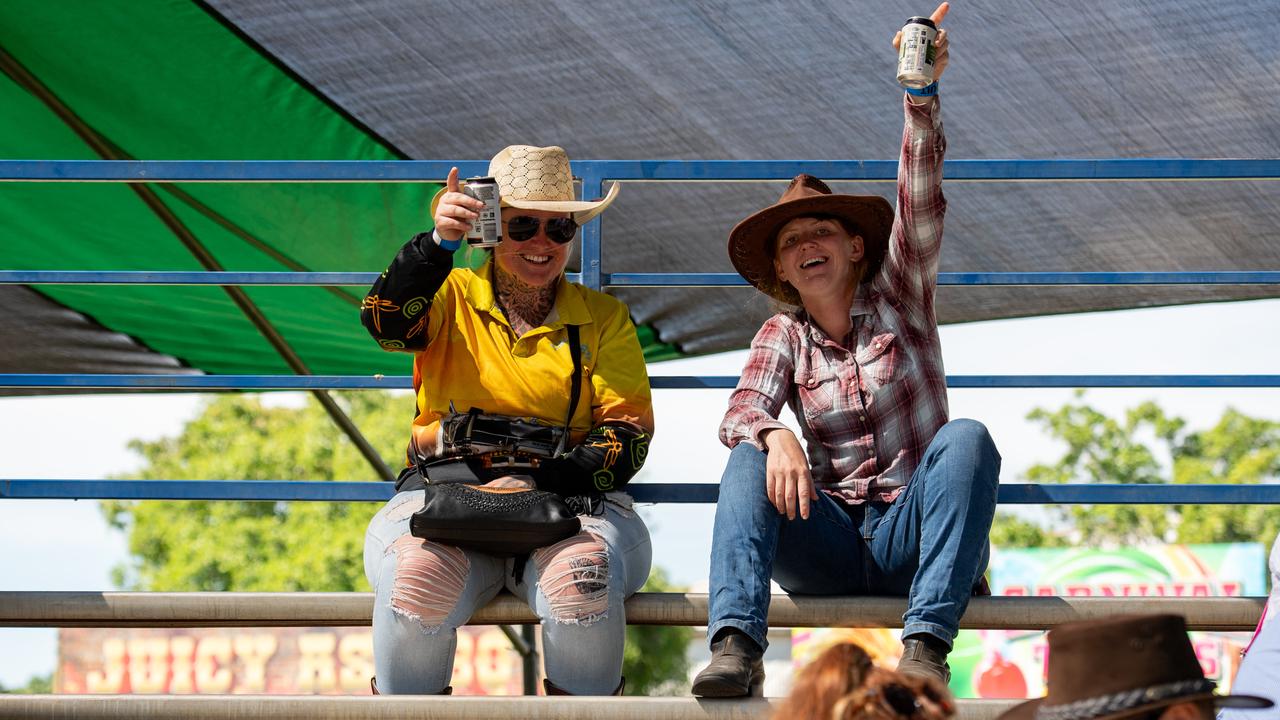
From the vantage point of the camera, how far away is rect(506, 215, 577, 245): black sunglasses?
3.36 m

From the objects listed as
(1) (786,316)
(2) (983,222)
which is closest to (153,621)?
(1) (786,316)

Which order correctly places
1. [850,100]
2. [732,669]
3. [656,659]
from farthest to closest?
[656,659] < [850,100] < [732,669]

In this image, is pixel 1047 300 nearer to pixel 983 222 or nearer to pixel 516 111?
pixel 983 222

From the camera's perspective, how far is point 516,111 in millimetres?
5012

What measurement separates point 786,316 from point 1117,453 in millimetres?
36012

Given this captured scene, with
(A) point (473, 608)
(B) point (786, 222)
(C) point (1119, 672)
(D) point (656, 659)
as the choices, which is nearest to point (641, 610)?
(A) point (473, 608)

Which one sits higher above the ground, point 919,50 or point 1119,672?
→ point 919,50

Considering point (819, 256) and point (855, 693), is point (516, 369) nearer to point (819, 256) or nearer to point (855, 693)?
A: point (819, 256)

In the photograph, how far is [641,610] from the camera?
3170 mm

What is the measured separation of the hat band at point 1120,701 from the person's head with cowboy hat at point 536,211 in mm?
1930

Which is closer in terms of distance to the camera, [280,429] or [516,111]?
[516,111]

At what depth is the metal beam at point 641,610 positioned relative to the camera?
310 centimetres

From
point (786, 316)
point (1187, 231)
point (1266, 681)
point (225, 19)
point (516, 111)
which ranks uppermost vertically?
point (225, 19)

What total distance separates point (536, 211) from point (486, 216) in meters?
0.35
